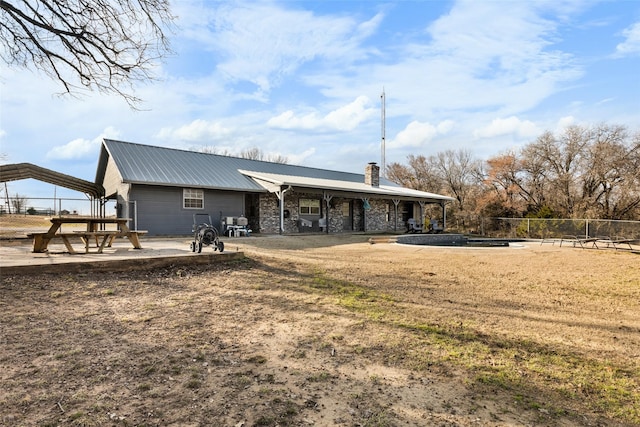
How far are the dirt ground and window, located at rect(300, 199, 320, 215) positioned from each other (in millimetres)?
13060

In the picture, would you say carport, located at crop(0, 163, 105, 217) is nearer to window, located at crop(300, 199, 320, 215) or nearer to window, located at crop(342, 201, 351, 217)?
window, located at crop(300, 199, 320, 215)

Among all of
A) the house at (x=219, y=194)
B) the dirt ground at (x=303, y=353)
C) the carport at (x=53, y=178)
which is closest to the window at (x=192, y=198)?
the house at (x=219, y=194)

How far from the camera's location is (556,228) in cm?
1980

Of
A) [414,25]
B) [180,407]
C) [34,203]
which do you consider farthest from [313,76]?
[34,203]

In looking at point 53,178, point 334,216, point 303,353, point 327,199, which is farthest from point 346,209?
point 303,353

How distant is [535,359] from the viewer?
3.54 meters

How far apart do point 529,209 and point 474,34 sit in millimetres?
20916

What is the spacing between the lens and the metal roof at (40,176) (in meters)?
12.7

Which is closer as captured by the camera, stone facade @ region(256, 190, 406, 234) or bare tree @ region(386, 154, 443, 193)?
stone facade @ region(256, 190, 406, 234)

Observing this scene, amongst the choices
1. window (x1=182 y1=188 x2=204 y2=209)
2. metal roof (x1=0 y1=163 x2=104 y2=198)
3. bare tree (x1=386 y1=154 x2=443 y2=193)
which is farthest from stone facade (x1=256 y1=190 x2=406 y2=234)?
bare tree (x1=386 y1=154 x2=443 y2=193)

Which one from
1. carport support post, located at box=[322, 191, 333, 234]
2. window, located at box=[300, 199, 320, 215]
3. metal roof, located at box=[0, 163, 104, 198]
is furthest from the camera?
window, located at box=[300, 199, 320, 215]

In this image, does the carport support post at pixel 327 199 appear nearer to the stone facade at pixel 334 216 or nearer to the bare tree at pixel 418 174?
the stone facade at pixel 334 216

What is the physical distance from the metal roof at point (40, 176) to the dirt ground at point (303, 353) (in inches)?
416

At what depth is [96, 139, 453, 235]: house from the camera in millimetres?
14125
